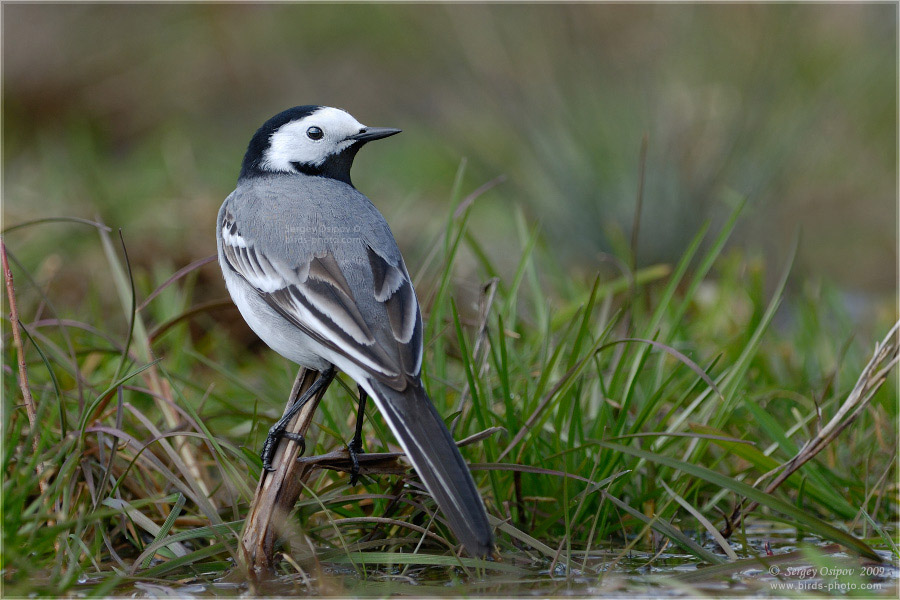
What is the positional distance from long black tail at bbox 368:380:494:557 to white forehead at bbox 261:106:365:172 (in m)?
1.43

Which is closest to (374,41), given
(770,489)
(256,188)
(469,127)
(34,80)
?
(34,80)

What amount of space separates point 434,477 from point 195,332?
4.49 metres

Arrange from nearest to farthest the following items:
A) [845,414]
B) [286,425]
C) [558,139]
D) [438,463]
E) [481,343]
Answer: [438,463] → [286,425] → [845,414] → [481,343] → [558,139]

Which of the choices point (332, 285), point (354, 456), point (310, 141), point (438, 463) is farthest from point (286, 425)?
point (310, 141)

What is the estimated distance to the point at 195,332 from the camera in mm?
6605

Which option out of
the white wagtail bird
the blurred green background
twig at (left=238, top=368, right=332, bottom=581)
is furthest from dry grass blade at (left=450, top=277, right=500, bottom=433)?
the blurred green background

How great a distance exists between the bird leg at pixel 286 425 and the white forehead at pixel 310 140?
3.71 ft

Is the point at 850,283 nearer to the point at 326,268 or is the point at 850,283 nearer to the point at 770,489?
the point at 770,489

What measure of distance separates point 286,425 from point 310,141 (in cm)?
130

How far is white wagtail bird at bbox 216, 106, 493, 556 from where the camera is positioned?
255cm

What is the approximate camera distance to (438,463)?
98.7 inches

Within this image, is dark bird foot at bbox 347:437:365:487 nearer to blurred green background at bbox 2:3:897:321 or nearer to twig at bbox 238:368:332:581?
twig at bbox 238:368:332:581

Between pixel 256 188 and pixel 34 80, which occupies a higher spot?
pixel 34 80

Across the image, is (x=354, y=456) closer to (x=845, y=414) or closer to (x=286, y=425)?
(x=286, y=425)
